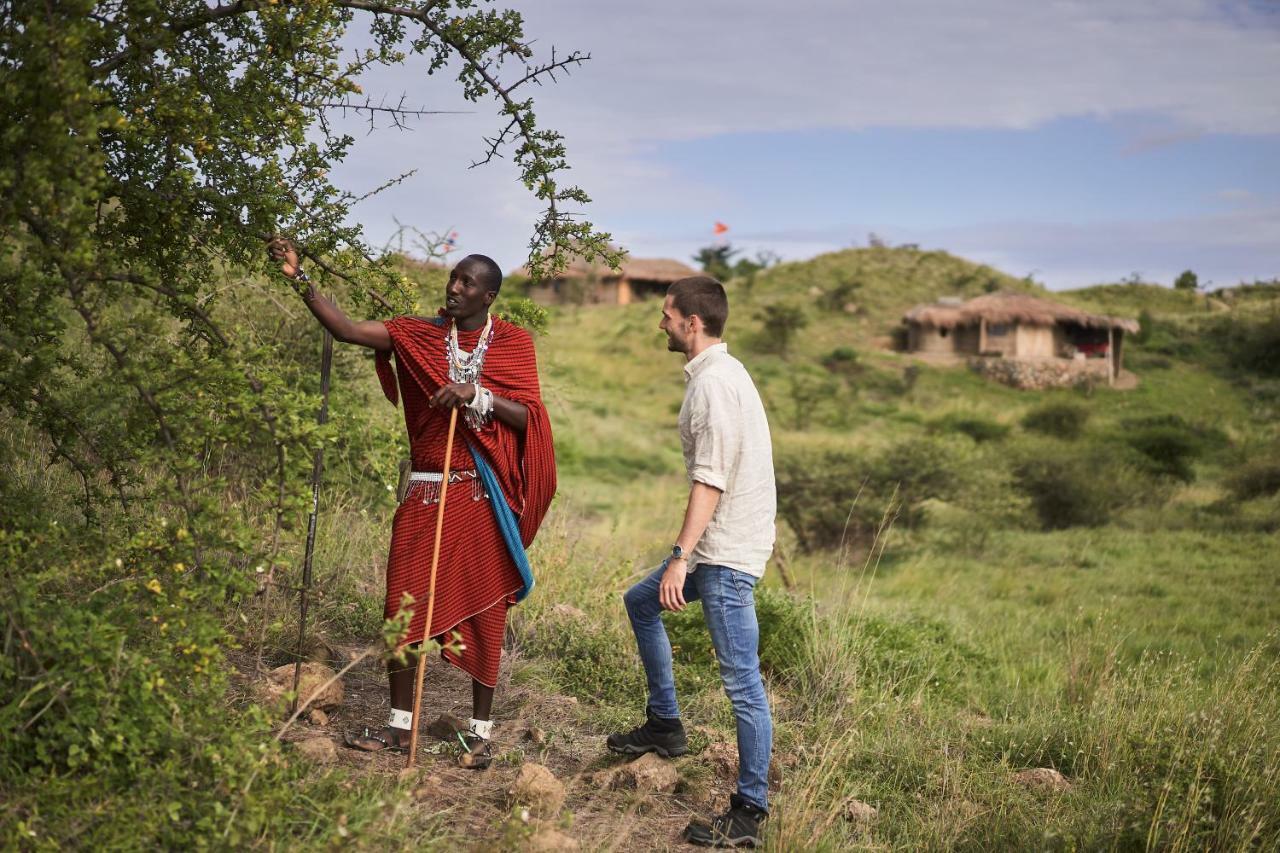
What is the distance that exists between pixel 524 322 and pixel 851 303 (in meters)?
35.5

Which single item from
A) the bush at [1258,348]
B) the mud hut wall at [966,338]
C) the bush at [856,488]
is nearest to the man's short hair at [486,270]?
the bush at [856,488]


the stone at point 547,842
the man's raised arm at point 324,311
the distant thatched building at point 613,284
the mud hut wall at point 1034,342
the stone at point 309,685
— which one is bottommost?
the stone at point 547,842

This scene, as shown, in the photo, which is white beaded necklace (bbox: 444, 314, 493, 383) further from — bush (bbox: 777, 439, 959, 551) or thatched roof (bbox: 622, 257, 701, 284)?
thatched roof (bbox: 622, 257, 701, 284)

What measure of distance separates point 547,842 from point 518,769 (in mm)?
990

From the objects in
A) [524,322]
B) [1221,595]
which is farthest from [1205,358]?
[524,322]

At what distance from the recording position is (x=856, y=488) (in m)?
14.2

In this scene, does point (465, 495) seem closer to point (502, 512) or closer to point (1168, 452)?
point (502, 512)

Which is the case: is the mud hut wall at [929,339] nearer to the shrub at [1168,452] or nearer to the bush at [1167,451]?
the bush at [1167,451]

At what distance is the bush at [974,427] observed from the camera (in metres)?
25.5

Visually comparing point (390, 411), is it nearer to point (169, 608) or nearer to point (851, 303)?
point (169, 608)

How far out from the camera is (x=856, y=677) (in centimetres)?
Result: 582

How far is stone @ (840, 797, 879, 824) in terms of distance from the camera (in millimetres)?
4219

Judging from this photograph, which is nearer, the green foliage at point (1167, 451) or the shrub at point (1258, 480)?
the shrub at point (1258, 480)

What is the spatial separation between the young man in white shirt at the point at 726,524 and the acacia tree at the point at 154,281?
0.87 m
